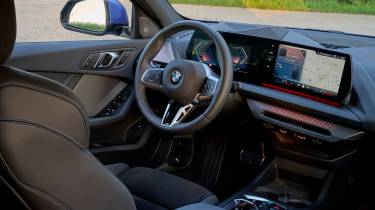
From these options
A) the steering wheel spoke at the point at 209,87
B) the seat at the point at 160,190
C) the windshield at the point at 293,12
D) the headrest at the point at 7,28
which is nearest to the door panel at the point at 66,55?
the windshield at the point at 293,12

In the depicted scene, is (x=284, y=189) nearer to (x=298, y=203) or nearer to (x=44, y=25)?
(x=298, y=203)

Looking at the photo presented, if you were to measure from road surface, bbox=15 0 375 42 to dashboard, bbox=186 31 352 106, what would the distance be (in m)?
0.57

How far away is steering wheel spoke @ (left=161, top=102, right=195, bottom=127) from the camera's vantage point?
8.02 feet

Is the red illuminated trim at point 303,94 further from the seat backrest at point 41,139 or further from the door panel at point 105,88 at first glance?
the seat backrest at point 41,139

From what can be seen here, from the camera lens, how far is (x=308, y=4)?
3.56 metres

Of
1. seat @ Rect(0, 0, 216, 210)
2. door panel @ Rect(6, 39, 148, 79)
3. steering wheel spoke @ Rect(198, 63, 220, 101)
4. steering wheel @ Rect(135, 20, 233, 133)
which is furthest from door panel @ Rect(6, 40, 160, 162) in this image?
seat @ Rect(0, 0, 216, 210)

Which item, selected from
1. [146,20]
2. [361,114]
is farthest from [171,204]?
[146,20]

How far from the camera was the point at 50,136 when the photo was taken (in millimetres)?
1281

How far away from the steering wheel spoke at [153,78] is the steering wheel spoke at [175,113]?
12cm

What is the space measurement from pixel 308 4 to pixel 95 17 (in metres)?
1.39

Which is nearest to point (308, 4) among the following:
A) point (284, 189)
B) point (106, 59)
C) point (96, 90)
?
point (284, 189)

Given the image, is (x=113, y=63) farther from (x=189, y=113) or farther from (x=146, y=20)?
(x=189, y=113)

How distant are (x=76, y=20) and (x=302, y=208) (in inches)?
62.7

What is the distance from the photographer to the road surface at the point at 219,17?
3059 millimetres
